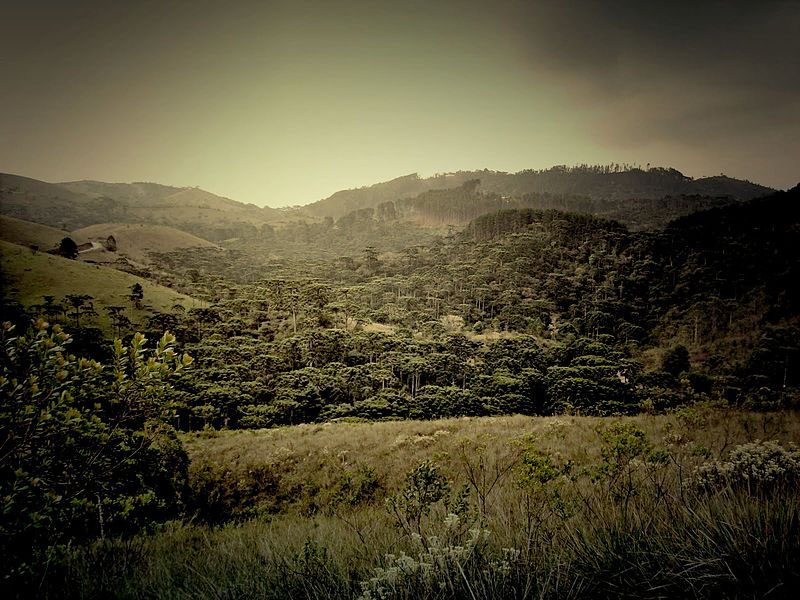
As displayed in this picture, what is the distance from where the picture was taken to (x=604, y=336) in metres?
67.6

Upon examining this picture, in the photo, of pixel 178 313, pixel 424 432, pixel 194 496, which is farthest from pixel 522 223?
pixel 194 496

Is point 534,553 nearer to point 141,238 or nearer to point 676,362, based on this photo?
point 676,362

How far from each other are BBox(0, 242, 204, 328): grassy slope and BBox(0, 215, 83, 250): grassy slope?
1491 inches

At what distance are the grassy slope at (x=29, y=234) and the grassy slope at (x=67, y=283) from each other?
37872mm

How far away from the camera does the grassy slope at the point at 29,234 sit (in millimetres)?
99750

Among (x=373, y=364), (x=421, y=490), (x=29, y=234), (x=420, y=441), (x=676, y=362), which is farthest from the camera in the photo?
(x=29, y=234)

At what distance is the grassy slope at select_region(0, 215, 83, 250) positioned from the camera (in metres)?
99.8

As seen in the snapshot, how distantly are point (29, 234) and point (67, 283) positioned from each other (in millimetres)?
61437

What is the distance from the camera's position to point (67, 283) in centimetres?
6781

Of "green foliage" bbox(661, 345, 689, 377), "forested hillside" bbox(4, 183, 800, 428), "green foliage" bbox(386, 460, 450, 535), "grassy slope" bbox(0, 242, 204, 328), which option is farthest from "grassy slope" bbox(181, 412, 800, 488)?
"grassy slope" bbox(0, 242, 204, 328)

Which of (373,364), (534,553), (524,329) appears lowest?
(373,364)

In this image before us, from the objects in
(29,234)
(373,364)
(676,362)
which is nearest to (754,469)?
(373,364)

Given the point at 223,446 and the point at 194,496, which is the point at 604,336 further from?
the point at 194,496

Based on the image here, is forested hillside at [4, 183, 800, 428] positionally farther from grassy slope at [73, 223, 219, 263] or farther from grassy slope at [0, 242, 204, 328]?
grassy slope at [73, 223, 219, 263]
